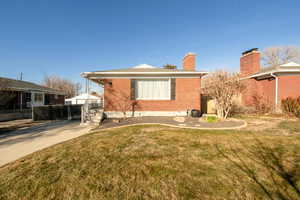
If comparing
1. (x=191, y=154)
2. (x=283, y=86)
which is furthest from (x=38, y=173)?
(x=283, y=86)

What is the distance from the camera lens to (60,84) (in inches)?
1516

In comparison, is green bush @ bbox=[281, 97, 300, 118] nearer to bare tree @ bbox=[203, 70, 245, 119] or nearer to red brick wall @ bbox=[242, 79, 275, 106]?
red brick wall @ bbox=[242, 79, 275, 106]

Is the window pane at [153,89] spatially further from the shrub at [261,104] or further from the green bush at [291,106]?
the green bush at [291,106]

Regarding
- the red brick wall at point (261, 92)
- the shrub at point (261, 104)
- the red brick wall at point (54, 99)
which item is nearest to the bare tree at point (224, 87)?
A: the red brick wall at point (261, 92)

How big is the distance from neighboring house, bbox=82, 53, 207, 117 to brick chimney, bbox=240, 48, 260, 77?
274 inches

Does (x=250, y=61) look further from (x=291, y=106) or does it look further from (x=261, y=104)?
(x=291, y=106)

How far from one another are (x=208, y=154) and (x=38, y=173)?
4150 millimetres

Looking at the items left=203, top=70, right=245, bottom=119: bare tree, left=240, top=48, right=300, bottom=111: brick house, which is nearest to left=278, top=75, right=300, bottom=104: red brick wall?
left=240, top=48, right=300, bottom=111: brick house

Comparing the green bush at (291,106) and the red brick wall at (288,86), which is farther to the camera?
the red brick wall at (288,86)

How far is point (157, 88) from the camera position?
375 inches

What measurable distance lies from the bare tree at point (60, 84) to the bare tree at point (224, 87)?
40890 mm

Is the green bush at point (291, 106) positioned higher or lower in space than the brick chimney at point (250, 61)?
lower

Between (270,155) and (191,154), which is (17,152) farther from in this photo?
(270,155)

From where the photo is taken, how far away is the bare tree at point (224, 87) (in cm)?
755
